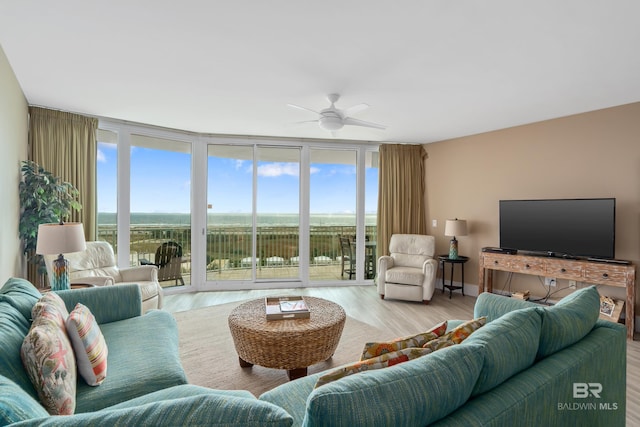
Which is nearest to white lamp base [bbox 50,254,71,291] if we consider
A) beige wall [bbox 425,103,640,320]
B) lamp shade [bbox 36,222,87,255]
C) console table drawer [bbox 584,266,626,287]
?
lamp shade [bbox 36,222,87,255]

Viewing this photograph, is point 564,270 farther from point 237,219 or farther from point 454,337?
point 237,219

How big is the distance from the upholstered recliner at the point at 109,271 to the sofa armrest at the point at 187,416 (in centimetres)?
285

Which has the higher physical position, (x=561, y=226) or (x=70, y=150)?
(x=70, y=150)

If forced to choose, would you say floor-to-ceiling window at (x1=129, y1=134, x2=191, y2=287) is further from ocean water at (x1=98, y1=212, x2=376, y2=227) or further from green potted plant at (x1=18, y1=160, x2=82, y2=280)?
green potted plant at (x1=18, y1=160, x2=82, y2=280)

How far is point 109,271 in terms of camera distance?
3.65 m

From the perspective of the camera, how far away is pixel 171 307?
4.29 m

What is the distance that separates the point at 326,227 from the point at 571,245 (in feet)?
11.0

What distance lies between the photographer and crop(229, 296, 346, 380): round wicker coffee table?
2332 mm

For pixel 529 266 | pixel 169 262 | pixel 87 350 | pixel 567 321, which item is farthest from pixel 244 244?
pixel 567 321

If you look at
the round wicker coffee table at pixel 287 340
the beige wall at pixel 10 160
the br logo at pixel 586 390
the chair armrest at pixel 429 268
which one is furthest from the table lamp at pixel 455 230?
the beige wall at pixel 10 160

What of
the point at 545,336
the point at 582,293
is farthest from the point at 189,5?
the point at 582,293

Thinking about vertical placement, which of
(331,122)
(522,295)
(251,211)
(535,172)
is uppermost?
(331,122)

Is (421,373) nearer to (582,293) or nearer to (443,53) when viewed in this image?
(582,293)

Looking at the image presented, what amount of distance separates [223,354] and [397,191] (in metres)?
3.81
